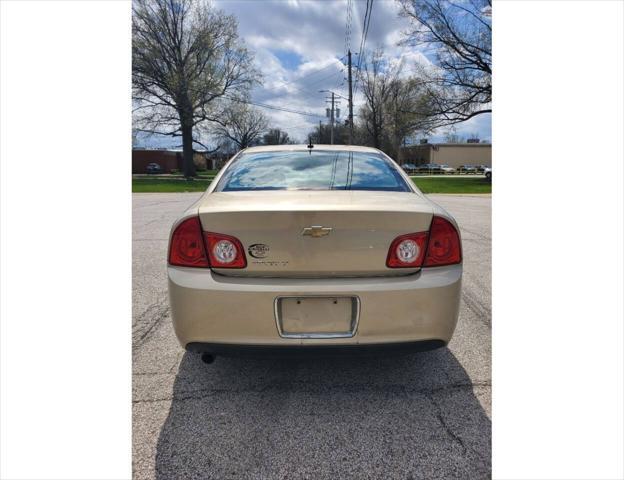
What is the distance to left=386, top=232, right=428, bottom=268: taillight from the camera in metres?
1.97

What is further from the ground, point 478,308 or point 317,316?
point 317,316

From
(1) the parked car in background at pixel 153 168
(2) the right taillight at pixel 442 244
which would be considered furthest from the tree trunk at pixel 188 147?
(2) the right taillight at pixel 442 244

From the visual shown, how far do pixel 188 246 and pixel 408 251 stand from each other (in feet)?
3.86

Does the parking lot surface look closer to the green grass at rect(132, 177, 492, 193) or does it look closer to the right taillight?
the right taillight

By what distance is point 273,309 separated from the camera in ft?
6.27

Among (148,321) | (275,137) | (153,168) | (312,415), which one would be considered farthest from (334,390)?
(275,137)

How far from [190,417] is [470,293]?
124 inches

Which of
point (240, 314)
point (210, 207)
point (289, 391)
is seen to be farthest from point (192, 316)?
point (289, 391)

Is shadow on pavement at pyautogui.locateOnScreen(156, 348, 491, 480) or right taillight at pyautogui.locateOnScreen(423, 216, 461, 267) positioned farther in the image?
right taillight at pyautogui.locateOnScreen(423, 216, 461, 267)

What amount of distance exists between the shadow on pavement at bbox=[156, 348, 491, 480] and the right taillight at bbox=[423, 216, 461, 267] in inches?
29.0

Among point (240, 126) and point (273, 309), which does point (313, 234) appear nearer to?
point (273, 309)

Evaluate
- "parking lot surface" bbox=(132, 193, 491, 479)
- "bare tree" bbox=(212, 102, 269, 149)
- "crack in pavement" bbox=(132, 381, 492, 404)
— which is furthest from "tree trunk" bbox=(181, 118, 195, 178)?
"crack in pavement" bbox=(132, 381, 492, 404)

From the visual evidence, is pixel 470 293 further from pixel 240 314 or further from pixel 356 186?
pixel 240 314

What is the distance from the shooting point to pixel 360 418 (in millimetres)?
2082
